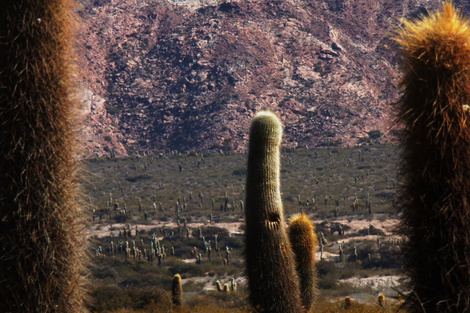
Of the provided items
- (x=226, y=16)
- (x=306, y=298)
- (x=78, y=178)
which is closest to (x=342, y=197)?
(x=306, y=298)

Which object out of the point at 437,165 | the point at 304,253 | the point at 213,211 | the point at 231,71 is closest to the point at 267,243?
the point at 304,253

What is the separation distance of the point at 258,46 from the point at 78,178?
3515 inches

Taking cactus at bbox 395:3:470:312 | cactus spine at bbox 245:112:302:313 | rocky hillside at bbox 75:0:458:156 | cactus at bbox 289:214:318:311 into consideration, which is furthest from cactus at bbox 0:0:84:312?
rocky hillside at bbox 75:0:458:156

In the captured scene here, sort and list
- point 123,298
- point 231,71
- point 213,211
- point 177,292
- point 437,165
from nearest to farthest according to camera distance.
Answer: point 437,165
point 177,292
point 123,298
point 213,211
point 231,71

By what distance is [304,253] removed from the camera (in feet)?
35.8

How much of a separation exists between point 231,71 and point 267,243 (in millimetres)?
81737

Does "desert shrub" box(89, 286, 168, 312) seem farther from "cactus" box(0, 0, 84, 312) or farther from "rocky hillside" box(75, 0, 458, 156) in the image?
"rocky hillside" box(75, 0, 458, 156)

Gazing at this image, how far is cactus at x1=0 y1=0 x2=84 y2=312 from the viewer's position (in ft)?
14.9

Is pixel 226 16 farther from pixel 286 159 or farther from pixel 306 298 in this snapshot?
pixel 306 298

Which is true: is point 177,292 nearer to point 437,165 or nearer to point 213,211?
point 437,165

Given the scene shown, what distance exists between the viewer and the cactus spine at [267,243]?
7.74 metres

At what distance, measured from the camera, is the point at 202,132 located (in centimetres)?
→ 8175

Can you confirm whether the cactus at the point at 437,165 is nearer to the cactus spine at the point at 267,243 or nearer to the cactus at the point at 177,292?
the cactus spine at the point at 267,243

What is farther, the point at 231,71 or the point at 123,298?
the point at 231,71
